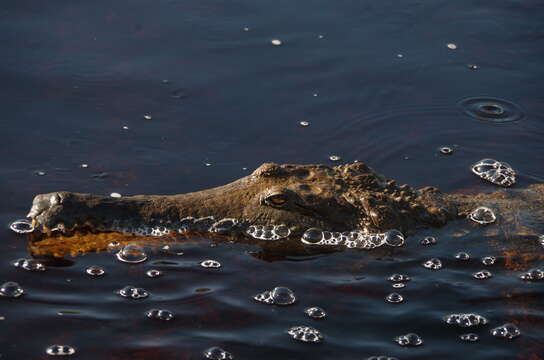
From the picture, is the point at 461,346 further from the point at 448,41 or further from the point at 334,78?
the point at 448,41

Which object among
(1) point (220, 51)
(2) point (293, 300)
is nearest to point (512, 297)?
(2) point (293, 300)

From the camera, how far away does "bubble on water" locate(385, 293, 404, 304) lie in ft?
18.4

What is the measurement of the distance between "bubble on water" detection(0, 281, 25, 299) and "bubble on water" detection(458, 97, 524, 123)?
5.27 metres

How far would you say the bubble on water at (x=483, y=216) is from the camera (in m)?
6.56

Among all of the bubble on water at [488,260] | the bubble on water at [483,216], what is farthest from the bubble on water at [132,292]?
the bubble on water at [483,216]

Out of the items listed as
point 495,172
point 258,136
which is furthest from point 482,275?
point 258,136

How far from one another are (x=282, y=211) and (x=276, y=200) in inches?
4.3

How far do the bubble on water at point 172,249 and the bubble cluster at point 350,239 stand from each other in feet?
3.11

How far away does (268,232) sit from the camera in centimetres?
620

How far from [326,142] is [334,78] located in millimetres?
1244

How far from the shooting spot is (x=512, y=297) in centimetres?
575

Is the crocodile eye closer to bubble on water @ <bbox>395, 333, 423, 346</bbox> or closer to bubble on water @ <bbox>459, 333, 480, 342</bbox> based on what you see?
bubble on water @ <bbox>395, 333, 423, 346</bbox>

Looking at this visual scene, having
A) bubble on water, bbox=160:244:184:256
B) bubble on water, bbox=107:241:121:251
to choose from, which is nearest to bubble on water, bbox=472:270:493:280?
bubble on water, bbox=160:244:184:256

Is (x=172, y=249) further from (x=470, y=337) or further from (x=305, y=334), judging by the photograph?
(x=470, y=337)
